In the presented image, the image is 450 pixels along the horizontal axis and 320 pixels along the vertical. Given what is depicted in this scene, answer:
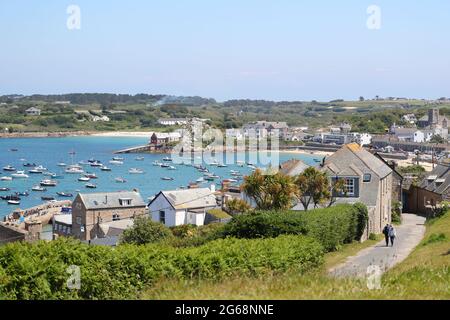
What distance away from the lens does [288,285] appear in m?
9.93

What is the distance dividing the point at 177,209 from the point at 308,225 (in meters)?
21.6

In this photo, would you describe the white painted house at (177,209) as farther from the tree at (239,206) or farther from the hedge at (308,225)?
the hedge at (308,225)

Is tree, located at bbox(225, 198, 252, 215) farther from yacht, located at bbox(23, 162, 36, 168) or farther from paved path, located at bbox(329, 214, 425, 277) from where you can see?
yacht, located at bbox(23, 162, 36, 168)

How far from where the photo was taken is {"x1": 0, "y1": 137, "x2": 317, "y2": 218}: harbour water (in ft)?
300

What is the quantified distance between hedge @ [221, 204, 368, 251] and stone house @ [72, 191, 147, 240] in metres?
19.6

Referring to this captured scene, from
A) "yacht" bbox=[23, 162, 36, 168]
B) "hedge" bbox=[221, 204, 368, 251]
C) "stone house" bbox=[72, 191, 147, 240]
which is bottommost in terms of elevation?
"yacht" bbox=[23, 162, 36, 168]

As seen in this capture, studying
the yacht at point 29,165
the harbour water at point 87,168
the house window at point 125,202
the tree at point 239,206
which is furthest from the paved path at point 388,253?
the yacht at point 29,165

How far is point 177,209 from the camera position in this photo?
136 feet

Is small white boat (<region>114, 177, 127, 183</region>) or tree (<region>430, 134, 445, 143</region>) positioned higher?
tree (<region>430, 134, 445, 143</region>)

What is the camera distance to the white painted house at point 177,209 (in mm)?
41469

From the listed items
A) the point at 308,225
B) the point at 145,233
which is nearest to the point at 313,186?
the point at 145,233

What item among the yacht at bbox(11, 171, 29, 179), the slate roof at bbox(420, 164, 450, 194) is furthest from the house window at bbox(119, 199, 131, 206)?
the yacht at bbox(11, 171, 29, 179)
